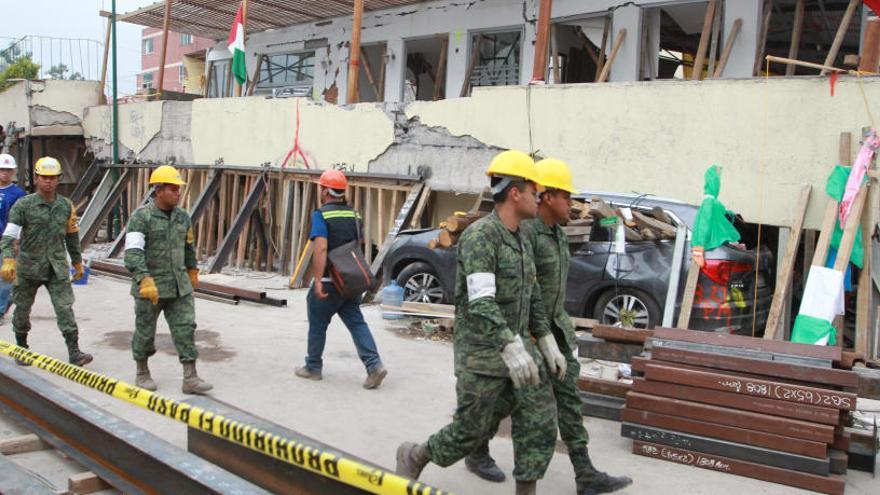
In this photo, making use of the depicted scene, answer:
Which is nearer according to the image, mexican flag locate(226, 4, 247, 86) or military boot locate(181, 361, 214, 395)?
military boot locate(181, 361, 214, 395)

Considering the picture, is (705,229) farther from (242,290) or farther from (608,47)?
(608,47)

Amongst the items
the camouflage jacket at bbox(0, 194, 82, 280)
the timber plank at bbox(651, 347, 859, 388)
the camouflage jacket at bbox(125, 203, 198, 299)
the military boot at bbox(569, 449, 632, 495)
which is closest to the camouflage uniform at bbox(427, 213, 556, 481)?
the military boot at bbox(569, 449, 632, 495)

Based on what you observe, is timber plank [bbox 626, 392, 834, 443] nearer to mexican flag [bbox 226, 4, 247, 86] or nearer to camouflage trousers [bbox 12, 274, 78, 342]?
camouflage trousers [bbox 12, 274, 78, 342]

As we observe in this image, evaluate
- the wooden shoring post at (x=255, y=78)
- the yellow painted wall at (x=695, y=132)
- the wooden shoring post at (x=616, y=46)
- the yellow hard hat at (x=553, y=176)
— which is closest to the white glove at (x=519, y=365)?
the yellow hard hat at (x=553, y=176)

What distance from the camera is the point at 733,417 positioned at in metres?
4.62

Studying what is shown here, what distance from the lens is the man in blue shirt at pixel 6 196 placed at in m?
7.87

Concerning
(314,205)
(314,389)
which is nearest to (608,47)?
(314,205)

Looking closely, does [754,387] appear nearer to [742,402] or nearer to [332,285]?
[742,402]

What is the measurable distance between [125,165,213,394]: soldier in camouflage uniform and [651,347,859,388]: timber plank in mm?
3419

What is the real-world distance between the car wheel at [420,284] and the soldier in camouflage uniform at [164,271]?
3772 millimetres

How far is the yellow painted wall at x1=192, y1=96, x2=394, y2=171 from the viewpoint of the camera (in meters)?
12.6

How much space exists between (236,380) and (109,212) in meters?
11.7

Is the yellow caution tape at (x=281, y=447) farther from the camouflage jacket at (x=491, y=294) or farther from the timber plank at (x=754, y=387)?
the timber plank at (x=754, y=387)

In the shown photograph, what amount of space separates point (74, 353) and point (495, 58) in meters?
11.3
